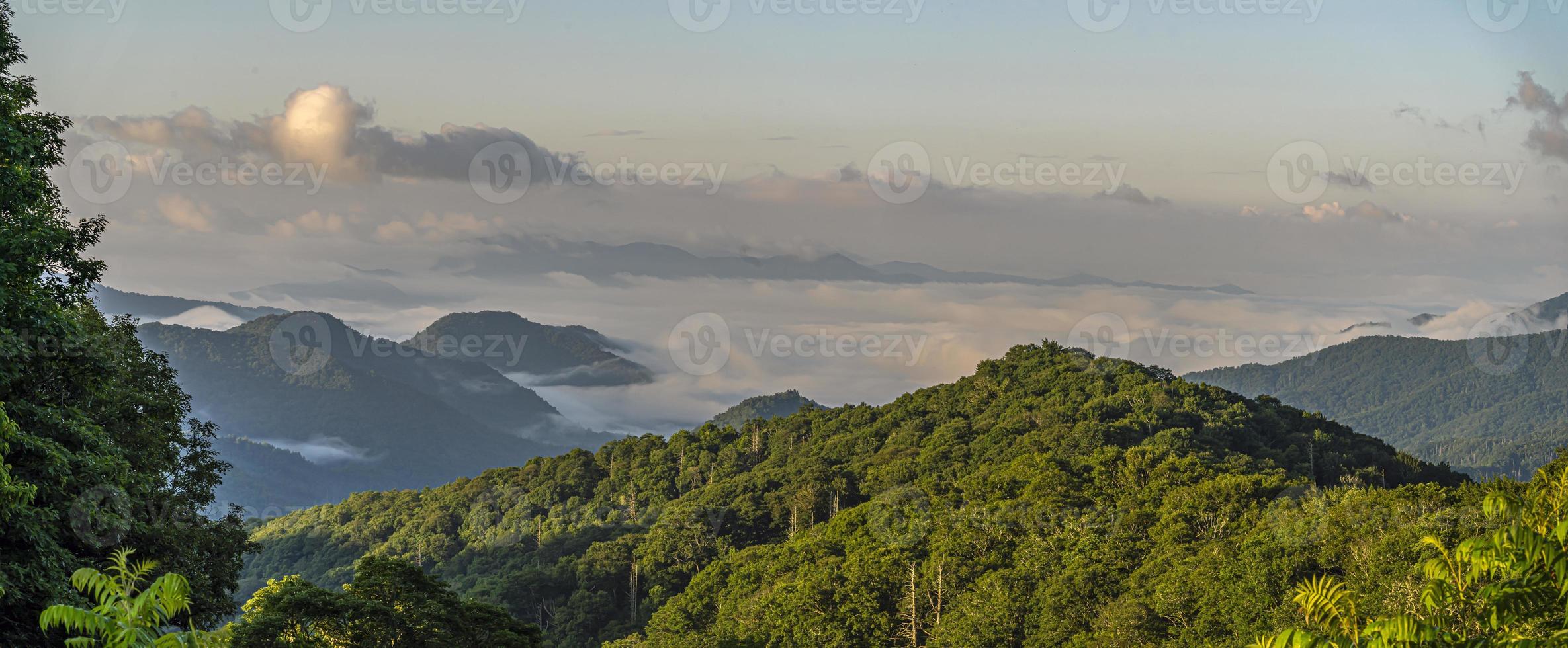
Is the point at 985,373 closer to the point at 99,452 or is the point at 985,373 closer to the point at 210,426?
the point at 210,426

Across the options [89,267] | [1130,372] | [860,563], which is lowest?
[860,563]

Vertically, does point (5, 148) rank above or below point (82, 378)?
above

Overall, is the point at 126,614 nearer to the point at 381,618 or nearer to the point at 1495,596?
the point at 1495,596

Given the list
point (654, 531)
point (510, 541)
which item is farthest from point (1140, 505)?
point (510, 541)

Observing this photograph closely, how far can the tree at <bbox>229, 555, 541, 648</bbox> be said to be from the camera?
37.3 m

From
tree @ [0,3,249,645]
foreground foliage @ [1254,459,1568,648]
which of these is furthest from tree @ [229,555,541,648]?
foreground foliage @ [1254,459,1568,648]

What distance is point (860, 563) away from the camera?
8050 cm

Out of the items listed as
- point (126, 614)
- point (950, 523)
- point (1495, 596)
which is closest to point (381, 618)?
point (126, 614)

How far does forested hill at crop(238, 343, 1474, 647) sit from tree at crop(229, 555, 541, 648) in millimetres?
26062

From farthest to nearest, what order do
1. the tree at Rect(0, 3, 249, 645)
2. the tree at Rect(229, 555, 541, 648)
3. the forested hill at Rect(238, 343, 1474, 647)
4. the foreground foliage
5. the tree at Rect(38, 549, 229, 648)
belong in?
the forested hill at Rect(238, 343, 1474, 647)
the tree at Rect(229, 555, 541, 648)
the tree at Rect(0, 3, 249, 645)
the foreground foliage
the tree at Rect(38, 549, 229, 648)

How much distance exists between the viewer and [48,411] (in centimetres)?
2128

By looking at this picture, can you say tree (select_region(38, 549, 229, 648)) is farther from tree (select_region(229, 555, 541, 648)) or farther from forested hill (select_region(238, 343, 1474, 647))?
forested hill (select_region(238, 343, 1474, 647))

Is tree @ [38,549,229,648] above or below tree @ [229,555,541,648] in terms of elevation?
above

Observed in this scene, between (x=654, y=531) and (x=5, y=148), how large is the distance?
89.6m
